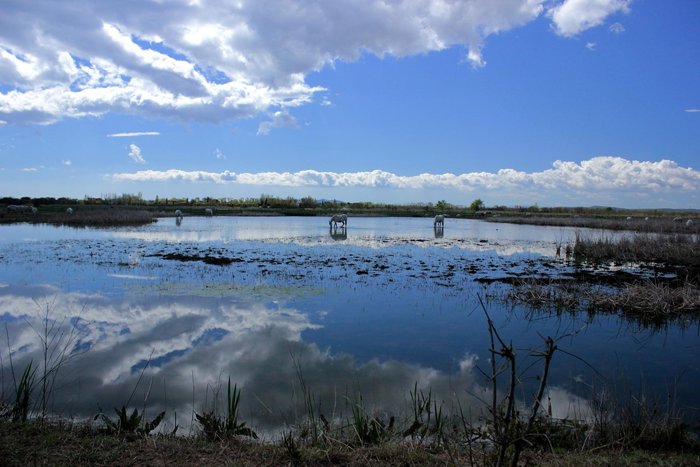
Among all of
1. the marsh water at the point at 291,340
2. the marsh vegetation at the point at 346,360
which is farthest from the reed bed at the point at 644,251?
the marsh water at the point at 291,340

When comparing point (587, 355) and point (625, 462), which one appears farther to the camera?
point (587, 355)

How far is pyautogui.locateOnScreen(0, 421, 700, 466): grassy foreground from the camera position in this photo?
387 centimetres

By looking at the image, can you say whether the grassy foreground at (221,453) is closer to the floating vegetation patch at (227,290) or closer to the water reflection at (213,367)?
the water reflection at (213,367)

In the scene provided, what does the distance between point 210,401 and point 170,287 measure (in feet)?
26.4

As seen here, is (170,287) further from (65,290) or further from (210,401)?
(210,401)

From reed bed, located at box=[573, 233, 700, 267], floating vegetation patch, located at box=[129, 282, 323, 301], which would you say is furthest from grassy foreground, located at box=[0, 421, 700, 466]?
reed bed, located at box=[573, 233, 700, 267]

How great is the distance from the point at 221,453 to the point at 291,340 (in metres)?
4.27

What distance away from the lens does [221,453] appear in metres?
4.10

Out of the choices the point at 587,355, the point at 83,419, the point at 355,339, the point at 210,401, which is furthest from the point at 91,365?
the point at 587,355

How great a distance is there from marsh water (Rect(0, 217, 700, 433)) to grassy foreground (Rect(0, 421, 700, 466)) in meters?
0.82

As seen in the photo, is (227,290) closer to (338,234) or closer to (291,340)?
(291,340)

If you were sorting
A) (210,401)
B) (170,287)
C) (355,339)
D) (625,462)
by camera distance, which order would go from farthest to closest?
(170,287), (355,339), (210,401), (625,462)

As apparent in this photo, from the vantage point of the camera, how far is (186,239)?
2748cm

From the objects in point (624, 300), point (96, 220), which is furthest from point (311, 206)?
point (624, 300)
